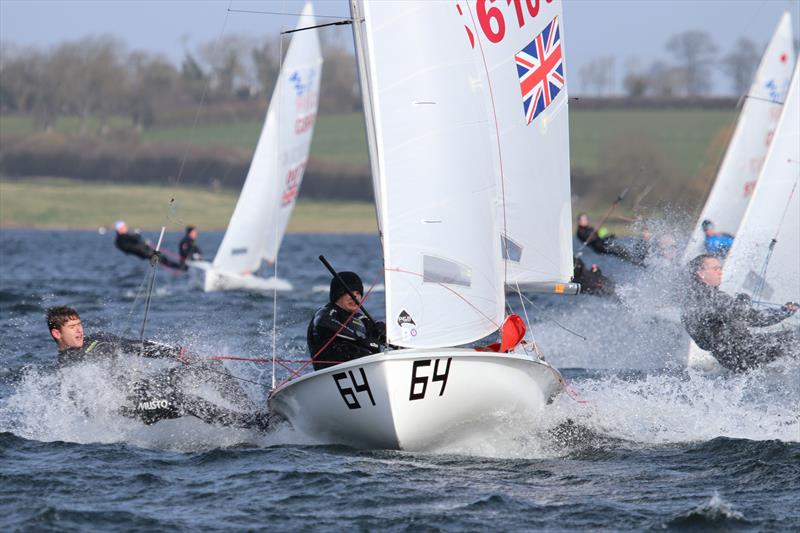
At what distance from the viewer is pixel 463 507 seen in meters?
6.64

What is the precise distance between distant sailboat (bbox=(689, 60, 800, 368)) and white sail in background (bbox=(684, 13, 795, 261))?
512cm

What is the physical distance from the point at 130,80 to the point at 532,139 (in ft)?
159

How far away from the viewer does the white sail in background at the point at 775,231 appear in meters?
12.1

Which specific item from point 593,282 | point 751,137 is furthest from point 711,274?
point 751,137

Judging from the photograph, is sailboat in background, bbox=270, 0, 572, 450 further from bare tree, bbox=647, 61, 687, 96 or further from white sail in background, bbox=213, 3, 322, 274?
bare tree, bbox=647, 61, 687, 96

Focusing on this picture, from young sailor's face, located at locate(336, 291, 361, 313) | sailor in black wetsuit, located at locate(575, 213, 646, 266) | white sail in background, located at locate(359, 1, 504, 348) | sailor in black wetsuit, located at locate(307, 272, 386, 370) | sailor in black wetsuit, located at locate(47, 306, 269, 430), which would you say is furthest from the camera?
sailor in black wetsuit, located at locate(575, 213, 646, 266)


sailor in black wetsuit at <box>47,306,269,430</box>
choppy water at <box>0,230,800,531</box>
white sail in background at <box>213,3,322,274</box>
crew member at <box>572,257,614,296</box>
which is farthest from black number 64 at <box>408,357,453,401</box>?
white sail in background at <box>213,3,322,274</box>

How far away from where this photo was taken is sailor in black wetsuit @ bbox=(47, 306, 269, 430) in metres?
8.42

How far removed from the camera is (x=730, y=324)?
34.9 feet

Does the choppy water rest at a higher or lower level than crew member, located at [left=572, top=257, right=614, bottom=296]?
higher

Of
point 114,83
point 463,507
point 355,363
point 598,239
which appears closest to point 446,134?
point 355,363

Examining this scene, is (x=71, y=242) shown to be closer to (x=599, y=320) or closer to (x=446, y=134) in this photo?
(x=599, y=320)

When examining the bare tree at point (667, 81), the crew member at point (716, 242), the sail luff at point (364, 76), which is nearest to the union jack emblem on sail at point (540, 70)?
the sail luff at point (364, 76)

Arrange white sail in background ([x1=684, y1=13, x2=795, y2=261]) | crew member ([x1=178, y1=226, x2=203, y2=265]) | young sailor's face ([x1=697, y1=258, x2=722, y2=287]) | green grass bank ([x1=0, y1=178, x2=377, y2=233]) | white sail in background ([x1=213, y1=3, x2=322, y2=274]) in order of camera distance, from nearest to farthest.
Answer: young sailor's face ([x1=697, y1=258, x2=722, y2=287]) < white sail in background ([x1=684, y1=13, x2=795, y2=261]) < white sail in background ([x1=213, y1=3, x2=322, y2=274]) < crew member ([x1=178, y1=226, x2=203, y2=265]) < green grass bank ([x1=0, y1=178, x2=377, y2=233])
